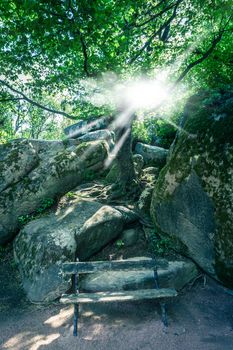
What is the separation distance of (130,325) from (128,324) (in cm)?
5

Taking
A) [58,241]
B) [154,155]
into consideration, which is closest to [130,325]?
[58,241]

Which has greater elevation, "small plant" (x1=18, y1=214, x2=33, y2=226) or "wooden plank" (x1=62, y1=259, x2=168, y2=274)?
"small plant" (x1=18, y1=214, x2=33, y2=226)

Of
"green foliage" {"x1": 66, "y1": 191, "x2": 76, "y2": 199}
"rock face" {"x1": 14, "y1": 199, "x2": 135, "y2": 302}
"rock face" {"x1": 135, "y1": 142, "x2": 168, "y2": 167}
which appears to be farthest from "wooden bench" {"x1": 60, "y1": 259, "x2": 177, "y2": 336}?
"rock face" {"x1": 135, "y1": 142, "x2": 168, "y2": 167}

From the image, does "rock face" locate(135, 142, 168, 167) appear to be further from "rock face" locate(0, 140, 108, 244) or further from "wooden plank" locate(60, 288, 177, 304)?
"wooden plank" locate(60, 288, 177, 304)

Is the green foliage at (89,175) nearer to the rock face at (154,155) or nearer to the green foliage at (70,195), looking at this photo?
the green foliage at (70,195)

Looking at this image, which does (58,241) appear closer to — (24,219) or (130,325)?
(24,219)

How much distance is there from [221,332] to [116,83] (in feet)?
25.4

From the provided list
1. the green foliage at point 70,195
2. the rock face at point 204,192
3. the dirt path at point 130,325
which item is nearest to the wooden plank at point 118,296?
the dirt path at point 130,325

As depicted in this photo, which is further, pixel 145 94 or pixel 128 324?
pixel 145 94

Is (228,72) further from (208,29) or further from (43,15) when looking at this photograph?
(43,15)

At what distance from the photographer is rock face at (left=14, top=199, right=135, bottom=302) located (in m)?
6.04

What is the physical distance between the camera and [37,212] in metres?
8.82

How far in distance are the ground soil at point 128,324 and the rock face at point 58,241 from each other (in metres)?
0.48

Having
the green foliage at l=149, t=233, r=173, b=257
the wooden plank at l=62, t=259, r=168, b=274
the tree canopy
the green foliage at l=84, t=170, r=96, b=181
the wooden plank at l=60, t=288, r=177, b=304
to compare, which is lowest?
the green foliage at l=149, t=233, r=173, b=257
